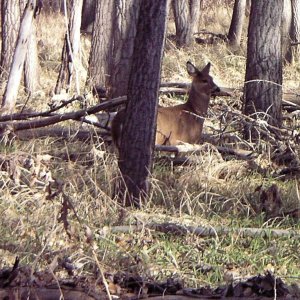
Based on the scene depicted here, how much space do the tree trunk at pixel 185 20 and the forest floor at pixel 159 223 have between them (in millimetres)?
9332

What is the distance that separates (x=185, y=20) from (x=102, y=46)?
628cm

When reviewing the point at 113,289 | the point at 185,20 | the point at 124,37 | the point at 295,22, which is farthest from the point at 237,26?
the point at 113,289

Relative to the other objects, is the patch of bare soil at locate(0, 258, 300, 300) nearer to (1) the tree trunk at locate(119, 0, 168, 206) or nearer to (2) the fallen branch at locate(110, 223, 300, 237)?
(2) the fallen branch at locate(110, 223, 300, 237)

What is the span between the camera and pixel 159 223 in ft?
23.0

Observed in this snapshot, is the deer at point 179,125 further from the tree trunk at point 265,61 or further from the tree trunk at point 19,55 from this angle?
the tree trunk at point 19,55

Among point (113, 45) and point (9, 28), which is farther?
point (9, 28)

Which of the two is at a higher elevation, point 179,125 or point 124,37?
point 124,37

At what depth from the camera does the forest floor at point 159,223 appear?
15.3 feet

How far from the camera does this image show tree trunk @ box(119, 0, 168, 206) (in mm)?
7594

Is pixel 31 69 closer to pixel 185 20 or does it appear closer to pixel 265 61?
pixel 265 61

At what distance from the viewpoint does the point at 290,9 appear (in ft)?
61.8

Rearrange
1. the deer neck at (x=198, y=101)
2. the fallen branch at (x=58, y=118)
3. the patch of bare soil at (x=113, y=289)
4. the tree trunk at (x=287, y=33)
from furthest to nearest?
the tree trunk at (x=287, y=33), the deer neck at (x=198, y=101), the fallen branch at (x=58, y=118), the patch of bare soil at (x=113, y=289)

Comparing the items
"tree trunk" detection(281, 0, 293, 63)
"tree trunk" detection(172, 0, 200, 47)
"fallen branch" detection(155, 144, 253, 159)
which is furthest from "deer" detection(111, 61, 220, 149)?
"tree trunk" detection(172, 0, 200, 47)

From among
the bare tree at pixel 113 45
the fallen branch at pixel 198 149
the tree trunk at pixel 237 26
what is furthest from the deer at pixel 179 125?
the tree trunk at pixel 237 26
